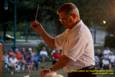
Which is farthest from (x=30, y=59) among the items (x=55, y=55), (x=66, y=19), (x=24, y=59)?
(x=66, y=19)

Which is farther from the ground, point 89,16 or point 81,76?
point 89,16

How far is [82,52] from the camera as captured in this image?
3.73ft

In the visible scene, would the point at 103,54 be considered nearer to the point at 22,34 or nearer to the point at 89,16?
the point at 89,16

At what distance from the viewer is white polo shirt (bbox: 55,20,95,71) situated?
110 centimetres

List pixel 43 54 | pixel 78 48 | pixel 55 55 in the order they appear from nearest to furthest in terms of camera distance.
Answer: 1. pixel 78 48
2. pixel 55 55
3. pixel 43 54

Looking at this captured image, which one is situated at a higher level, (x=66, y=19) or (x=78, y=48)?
(x=66, y=19)

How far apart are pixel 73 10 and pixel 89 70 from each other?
0.23m

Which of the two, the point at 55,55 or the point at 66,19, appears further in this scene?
the point at 55,55

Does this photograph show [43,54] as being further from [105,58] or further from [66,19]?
[66,19]

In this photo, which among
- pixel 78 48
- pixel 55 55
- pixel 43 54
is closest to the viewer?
pixel 78 48

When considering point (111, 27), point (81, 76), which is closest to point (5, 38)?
point (111, 27)

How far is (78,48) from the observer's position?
3.63ft

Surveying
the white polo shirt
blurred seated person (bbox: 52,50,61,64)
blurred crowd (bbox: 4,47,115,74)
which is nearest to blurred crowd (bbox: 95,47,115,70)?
blurred crowd (bbox: 4,47,115,74)

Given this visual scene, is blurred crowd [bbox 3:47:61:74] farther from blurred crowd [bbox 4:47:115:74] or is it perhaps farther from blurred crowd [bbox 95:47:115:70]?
blurred crowd [bbox 95:47:115:70]
